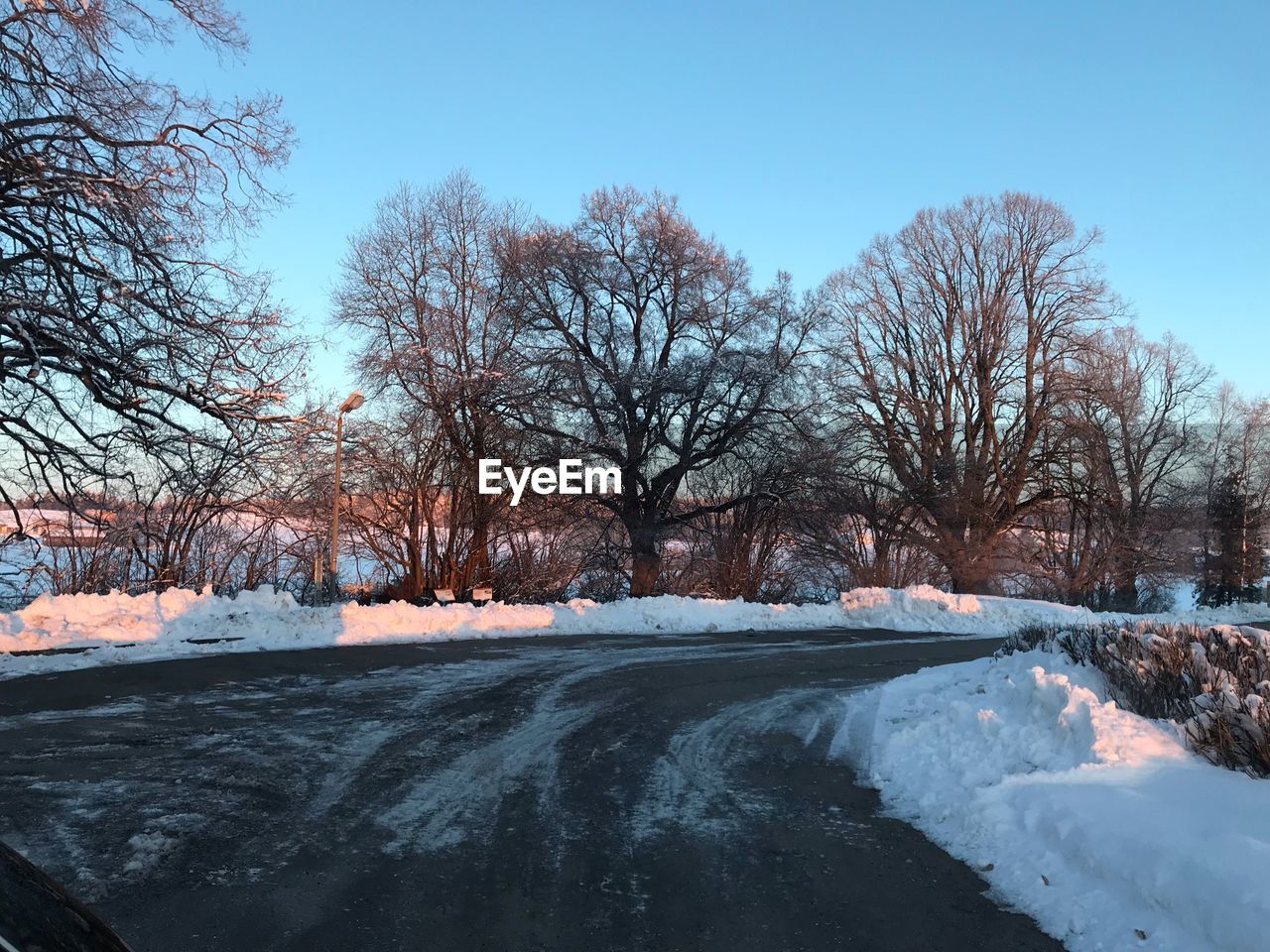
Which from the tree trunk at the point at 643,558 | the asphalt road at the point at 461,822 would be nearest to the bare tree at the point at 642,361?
the tree trunk at the point at 643,558

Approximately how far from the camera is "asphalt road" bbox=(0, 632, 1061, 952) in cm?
426

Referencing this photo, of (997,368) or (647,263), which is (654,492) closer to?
(647,263)

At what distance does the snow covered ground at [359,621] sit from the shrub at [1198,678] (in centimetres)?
519

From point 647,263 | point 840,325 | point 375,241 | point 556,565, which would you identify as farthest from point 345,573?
point 840,325

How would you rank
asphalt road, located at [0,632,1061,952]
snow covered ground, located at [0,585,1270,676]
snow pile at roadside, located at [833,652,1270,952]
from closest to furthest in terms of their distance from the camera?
snow pile at roadside, located at [833,652,1270,952] → asphalt road, located at [0,632,1061,952] → snow covered ground, located at [0,585,1270,676]

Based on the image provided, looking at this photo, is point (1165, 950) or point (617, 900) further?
point (617, 900)

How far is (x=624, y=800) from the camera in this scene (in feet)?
20.8

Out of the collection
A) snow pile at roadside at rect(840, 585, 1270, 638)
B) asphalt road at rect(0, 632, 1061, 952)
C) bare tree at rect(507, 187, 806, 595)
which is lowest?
asphalt road at rect(0, 632, 1061, 952)

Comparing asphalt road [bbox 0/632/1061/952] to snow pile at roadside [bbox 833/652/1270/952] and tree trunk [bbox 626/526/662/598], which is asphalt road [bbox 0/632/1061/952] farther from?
tree trunk [bbox 626/526/662/598]

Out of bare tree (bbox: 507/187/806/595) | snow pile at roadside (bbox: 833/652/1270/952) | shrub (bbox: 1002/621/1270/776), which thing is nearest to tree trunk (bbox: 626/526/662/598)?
bare tree (bbox: 507/187/806/595)

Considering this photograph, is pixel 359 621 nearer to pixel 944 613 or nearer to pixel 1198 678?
pixel 1198 678

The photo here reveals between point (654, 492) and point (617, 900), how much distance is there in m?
25.8

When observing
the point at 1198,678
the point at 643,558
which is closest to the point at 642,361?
the point at 643,558

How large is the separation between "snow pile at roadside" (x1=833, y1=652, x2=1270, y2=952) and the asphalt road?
34 cm
